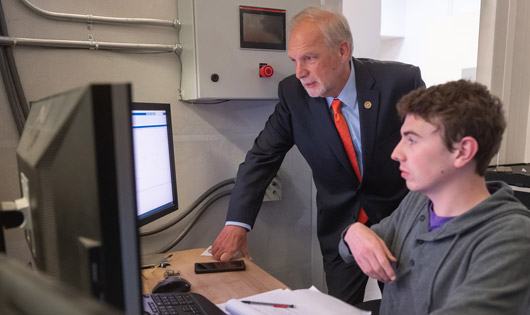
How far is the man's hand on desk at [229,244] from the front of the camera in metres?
1.49

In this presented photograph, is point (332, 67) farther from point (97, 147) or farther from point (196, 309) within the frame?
point (97, 147)

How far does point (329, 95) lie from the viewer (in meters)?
1.57

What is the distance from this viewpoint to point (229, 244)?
59.2 inches

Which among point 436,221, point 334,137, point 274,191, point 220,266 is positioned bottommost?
point 220,266

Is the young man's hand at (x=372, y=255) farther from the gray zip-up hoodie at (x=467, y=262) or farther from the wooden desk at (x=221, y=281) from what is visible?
the wooden desk at (x=221, y=281)

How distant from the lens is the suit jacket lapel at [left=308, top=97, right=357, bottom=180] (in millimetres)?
1552

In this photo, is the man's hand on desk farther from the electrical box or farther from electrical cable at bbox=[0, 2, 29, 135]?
electrical cable at bbox=[0, 2, 29, 135]

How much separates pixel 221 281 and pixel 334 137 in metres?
0.67

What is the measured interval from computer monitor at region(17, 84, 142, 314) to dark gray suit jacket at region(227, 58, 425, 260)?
113 cm

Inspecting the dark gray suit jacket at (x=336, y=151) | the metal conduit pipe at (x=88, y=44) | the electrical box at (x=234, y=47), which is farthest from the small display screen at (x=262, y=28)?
the metal conduit pipe at (x=88, y=44)

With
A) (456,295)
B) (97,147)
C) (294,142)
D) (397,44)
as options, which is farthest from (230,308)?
(397,44)

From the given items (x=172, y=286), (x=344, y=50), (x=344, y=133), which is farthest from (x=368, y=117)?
(x=172, y=286)

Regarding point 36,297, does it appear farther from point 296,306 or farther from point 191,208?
point 191,208

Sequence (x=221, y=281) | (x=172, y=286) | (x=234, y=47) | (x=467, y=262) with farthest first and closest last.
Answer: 1. (x=234, y=47)
2. (x=221, y=281)
3. (x=172, y=286)
4. (x=467, y=262)
